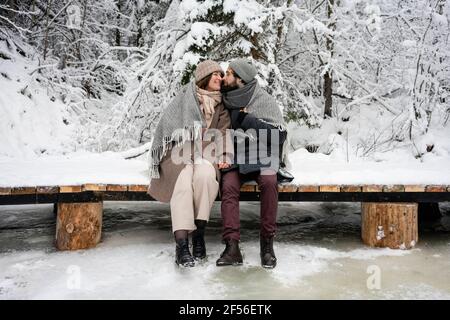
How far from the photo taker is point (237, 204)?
3025 mm

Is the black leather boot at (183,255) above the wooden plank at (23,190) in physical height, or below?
below

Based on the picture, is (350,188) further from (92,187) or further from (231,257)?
(92,187)

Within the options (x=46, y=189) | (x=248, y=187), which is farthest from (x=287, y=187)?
(x=46, y=189)

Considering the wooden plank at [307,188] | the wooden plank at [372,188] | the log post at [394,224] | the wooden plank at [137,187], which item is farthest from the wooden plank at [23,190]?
the log post at [394,224]

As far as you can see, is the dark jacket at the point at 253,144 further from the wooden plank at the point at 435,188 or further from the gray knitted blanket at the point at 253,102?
the wooden plank at the point at 435,188

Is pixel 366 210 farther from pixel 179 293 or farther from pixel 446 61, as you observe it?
pixel 446 61

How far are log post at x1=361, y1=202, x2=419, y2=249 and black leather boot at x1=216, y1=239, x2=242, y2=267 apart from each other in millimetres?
1250

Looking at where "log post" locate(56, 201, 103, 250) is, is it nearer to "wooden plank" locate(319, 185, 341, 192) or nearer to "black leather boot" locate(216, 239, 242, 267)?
"black leather boot" locate(216, 239, 242, 267)

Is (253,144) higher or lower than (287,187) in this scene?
higher

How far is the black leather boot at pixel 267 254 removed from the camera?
2.92 meters

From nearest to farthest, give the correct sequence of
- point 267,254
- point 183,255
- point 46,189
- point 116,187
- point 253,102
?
point 183,255 < point 267,254 < point 46,189 < point 116,187 < point 253,102

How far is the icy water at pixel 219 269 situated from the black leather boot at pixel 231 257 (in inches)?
1.9

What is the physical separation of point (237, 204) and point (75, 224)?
132 cm
